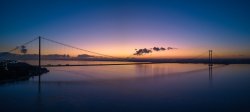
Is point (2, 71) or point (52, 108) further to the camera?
point (2, 71)

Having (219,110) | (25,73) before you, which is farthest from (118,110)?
(25,73)

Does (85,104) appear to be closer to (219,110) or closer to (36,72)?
(219,110)

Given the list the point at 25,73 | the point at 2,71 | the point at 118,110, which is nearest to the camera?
the point at 118,110

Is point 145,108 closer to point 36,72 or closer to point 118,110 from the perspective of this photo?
point 118,110

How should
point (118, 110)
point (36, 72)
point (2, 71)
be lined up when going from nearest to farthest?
point (118, 110) < point (2, 71) < point (36, 72)

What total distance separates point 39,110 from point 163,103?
7245mm

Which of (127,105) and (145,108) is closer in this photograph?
(145,108)

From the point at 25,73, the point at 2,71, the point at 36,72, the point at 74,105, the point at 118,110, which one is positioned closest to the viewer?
the point at 118,110

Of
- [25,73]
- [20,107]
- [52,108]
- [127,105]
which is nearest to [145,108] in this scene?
[127,105]

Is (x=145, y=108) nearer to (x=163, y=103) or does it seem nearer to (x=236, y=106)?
(x=163, y=103)

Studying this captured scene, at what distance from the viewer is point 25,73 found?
32719 mm

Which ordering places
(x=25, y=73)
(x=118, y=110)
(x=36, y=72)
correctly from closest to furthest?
1. (x=118, y=110)
2. (x=25, y=73)
3. (x=36, y=72)

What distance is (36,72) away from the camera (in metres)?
37.8

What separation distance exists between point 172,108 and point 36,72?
30.0 metres
